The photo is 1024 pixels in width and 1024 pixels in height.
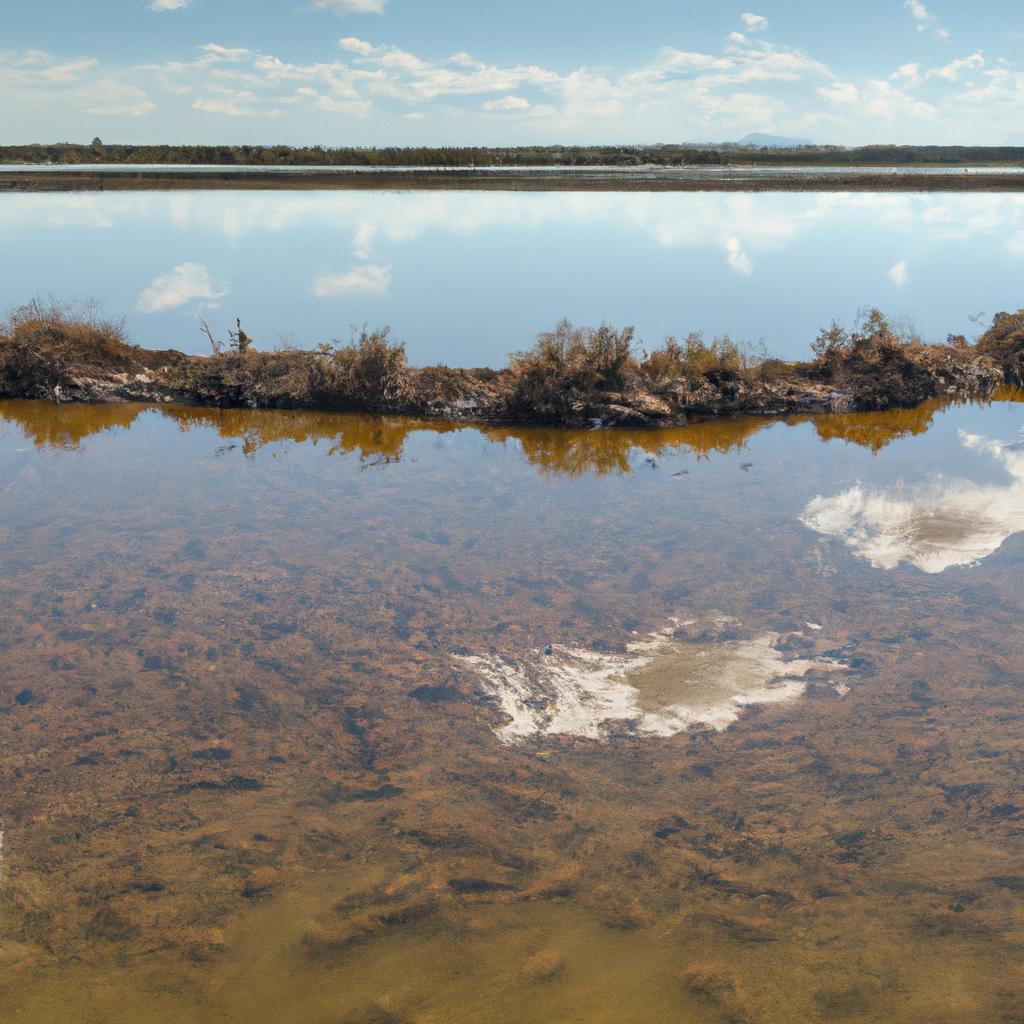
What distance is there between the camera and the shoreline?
51531mm

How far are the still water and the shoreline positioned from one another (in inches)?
1704

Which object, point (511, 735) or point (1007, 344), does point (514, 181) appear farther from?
point (511, 735)

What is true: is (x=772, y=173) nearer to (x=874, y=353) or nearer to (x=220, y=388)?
(x=874, y=353)

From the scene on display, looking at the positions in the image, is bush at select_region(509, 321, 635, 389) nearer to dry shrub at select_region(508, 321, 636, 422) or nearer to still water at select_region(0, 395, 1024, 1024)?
dry shrub at select_region(508, 321, 636, 422)

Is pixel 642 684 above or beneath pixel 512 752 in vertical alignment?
above

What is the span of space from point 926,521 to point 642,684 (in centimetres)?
553

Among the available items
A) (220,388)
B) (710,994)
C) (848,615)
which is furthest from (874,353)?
(710,994)

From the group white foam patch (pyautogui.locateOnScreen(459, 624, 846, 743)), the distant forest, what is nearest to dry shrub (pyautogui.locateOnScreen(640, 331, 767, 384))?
white foam patch (pyautogui.locateOnScreen(459, 624, 846, 743))

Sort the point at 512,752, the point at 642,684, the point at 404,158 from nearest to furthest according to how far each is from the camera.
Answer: the point at 512,752 → the point at 642,684 → the point at 404,158

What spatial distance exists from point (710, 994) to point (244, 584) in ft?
21.1

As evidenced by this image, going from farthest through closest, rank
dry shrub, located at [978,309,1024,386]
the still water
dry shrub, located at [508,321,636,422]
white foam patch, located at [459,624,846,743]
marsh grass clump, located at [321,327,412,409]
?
dry shrub, located at [978,309,1024,386]
marsh grass clump, located at [321,327,412,409]
dry shrub, located at [508,321,636,422]
white foam patch, located at [459,624,846,743]
the still water

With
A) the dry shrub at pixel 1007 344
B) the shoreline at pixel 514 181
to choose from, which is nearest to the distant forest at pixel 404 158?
the shoreline at pixel 514 181

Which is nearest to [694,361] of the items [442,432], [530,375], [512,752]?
[530,375]

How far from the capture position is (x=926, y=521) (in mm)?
11234
